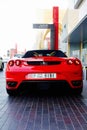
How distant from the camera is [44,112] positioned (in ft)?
15.9

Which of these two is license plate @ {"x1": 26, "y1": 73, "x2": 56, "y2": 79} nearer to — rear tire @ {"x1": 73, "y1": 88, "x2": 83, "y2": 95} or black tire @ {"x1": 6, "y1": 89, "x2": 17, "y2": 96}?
black tire @ {"x1": 6, "y1": 89, "x2": 17, "y2": 96}

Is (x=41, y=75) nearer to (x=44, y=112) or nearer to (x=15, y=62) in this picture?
(x=15, y=62)

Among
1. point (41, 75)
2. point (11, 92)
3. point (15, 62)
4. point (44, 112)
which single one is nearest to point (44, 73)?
point (41, 75)

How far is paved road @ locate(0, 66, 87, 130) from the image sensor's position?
3951 mm

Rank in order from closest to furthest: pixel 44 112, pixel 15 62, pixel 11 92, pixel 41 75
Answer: pixel 44 112
pixel 41 75
pixel 15 62
pixel 11 92

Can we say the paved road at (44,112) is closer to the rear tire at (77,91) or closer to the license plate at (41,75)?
the rear tire at (77,91)

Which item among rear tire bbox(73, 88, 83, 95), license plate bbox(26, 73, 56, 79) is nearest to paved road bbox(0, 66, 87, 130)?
rear tire bbox(73, 88, 83, 95)

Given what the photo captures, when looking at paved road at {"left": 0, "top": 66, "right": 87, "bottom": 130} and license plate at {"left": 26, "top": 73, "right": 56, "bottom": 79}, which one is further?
license plate at {"left": 26, "top": 73, "right": 56, "bottom": 79}

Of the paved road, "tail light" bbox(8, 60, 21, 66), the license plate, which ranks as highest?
"tail light" bbox(8, 60, 21, 66)

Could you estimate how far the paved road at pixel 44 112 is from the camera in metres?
3.95

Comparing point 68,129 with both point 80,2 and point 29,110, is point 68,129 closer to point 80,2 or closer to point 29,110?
point 29,110

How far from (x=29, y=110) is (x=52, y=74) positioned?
1441 millimetres

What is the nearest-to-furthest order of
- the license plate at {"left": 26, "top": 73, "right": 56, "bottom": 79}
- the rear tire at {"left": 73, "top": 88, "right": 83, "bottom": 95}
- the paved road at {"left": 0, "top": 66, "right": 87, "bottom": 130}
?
the paved road at {"left": 0, "top": 66, "right": 87, "bottom": 130}
the license plate at {"left": 26, "top": 73, "right": 56, "bottom": 79}
the rear tire at {"left": 73, "top": 88, "right": 83, "bottom": 95}

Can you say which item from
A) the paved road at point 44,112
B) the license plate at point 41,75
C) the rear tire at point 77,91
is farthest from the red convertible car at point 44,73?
the paved road at point 44,112
